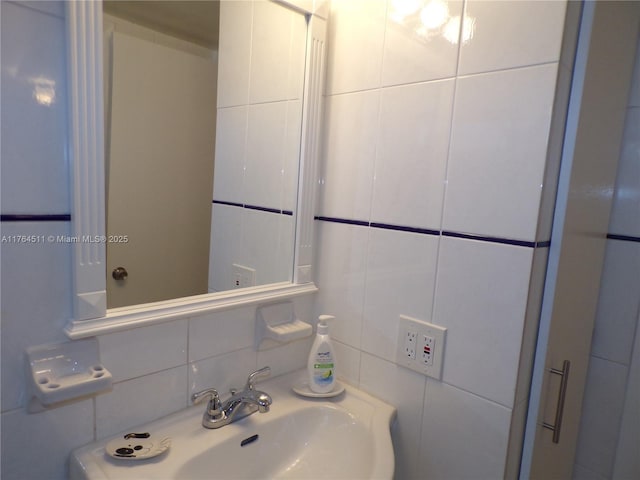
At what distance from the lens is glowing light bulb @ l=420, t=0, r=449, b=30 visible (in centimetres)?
94

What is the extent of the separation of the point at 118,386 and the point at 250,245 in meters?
0.47

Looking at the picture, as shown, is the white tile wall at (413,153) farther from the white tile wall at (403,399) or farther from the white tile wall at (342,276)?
the white tile wall at (403,399)

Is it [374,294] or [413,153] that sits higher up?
[413,153]

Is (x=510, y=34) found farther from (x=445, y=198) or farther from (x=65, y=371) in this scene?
(x=65, y=371)

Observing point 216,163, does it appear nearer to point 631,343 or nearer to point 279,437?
point 279,437

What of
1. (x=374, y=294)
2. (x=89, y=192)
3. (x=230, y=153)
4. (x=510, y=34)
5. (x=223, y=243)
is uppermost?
(x=510, y=34)

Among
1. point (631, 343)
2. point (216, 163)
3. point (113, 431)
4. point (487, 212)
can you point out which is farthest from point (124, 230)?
point (631, 343)

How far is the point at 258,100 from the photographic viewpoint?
117cm

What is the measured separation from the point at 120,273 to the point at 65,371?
22 cm

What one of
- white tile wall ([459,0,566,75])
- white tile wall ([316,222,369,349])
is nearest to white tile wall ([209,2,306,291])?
white tile wall ([316,222,369,349])

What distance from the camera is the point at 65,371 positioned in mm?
779

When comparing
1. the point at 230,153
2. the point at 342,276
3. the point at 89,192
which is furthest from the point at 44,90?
the point at 342,276

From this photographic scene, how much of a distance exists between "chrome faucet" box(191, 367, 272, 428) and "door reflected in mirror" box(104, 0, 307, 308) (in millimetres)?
244

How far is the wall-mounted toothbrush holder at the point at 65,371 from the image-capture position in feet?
2.35
